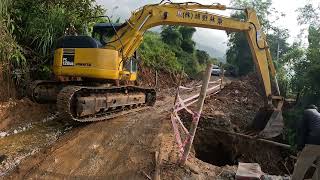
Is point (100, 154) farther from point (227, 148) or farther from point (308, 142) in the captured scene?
point (227, 148)

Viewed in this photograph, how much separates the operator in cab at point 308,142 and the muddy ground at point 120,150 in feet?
4.42

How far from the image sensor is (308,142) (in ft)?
20.5

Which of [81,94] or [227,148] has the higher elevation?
[81,94]

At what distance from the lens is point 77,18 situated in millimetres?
13922


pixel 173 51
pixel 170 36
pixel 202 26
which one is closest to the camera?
pixel 202 26

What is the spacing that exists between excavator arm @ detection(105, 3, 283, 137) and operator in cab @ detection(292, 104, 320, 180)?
19.2 feet

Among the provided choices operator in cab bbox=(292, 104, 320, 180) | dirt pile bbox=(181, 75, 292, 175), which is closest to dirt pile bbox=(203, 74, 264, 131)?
dirt pile bbox=(181, 75, 292, 175)

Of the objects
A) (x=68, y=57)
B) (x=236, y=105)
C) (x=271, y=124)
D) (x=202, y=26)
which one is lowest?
(x=271, y=124)

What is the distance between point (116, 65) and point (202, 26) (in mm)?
3015

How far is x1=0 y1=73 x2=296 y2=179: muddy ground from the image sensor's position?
23.1 ft

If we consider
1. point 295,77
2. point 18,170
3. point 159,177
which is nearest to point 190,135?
point 159,177

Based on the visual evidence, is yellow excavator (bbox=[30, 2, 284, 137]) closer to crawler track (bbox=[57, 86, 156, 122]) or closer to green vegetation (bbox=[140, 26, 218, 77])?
crawler track (bbox=[57, 86, 156, 122])

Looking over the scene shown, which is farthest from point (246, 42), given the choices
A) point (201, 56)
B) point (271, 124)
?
point (271, 124)

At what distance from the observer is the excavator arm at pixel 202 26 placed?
11250mm
